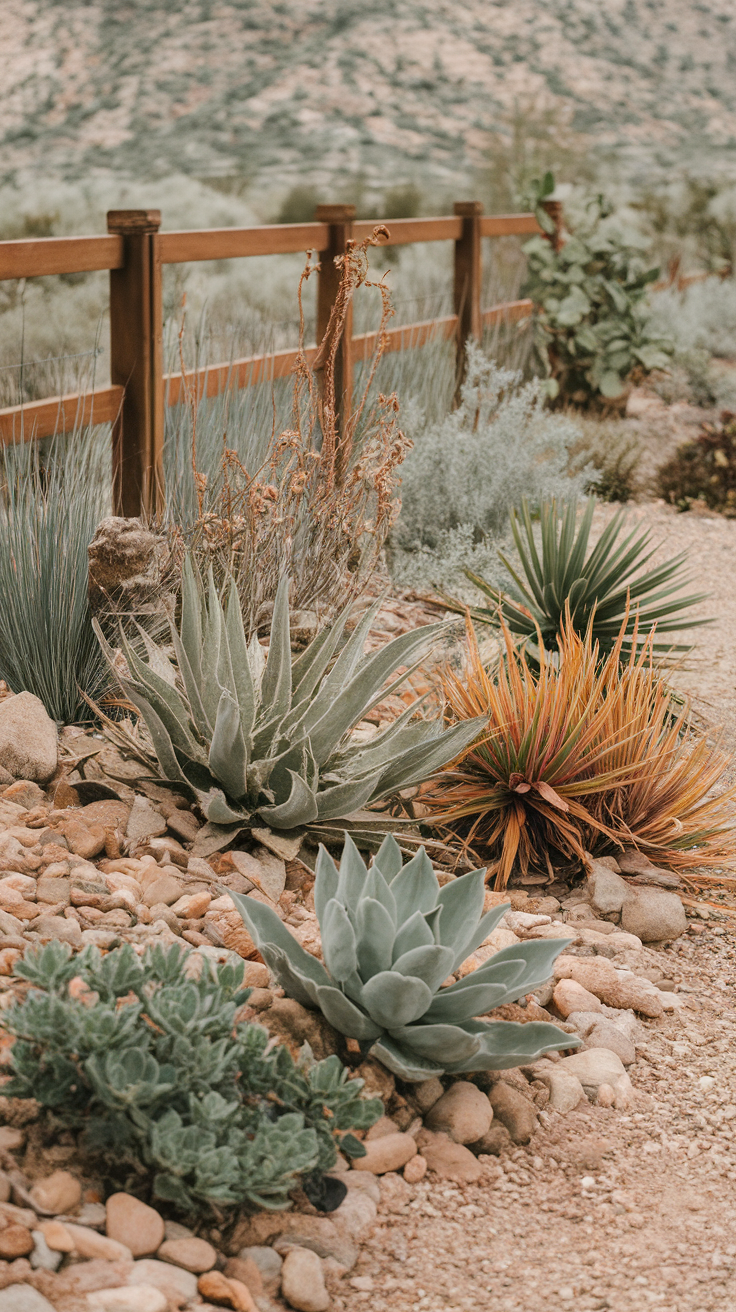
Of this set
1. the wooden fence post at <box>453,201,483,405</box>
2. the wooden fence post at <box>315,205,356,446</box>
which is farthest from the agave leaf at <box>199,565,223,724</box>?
the wooden fence post at <box>453,201,483,405</box>

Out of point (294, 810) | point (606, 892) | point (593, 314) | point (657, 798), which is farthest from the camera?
point (593, 314)

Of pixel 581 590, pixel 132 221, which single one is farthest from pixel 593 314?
pixel 581 590

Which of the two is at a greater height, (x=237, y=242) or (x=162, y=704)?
(x=237, y=242)

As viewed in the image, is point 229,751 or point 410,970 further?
point 229,751

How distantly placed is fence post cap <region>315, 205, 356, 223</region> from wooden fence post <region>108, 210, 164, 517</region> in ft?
6.12

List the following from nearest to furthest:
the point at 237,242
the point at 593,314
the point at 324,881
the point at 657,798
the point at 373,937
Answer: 1. the point at 373,937
2. the point at 324,881
3. the point at 657,798
4. the point at 237,242
5. the point at 593,314

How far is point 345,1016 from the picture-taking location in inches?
89.6

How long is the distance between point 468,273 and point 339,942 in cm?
742

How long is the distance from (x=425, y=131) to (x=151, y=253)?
2222cm

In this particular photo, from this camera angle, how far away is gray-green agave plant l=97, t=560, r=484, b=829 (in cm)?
312

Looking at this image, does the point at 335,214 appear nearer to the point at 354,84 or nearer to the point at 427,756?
the point at 427,756

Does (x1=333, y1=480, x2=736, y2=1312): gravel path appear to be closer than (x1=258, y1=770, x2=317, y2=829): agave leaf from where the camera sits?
Yes

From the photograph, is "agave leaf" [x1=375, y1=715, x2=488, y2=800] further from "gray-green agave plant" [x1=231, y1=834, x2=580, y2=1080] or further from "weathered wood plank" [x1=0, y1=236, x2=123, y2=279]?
"weathered wood plank" [x1=0, y1=236, x2=123, y2=279]

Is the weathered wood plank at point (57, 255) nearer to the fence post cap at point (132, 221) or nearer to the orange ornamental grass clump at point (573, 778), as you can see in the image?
the fence post cap at point (132, 221)
